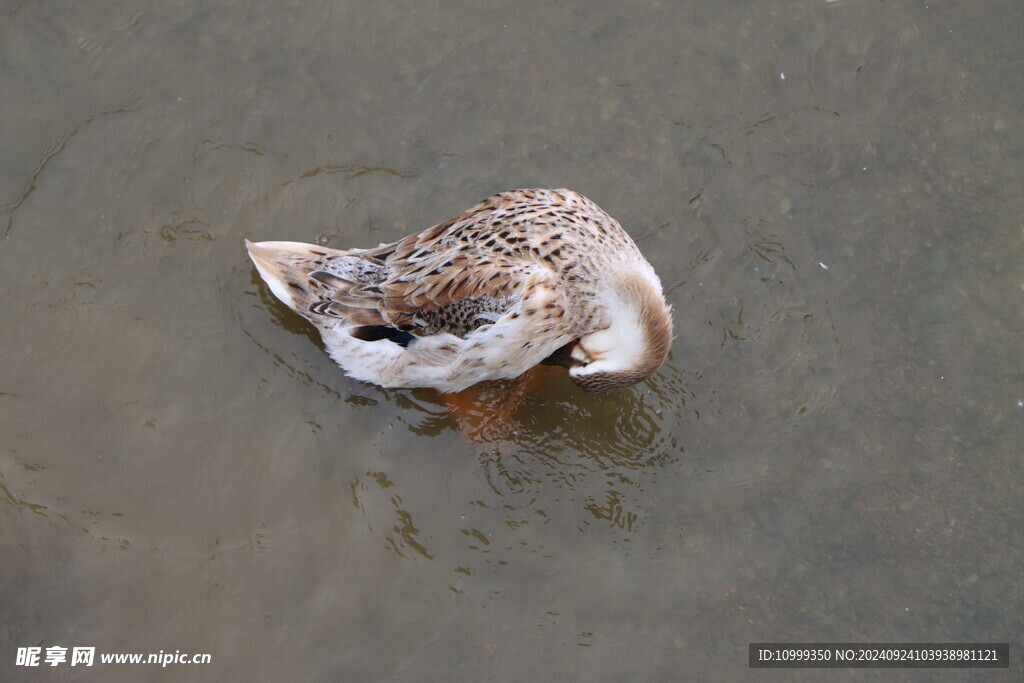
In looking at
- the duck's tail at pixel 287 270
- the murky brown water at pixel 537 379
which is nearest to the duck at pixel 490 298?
the duck's tail at pixel 287 270

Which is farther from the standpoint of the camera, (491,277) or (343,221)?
(343,221)

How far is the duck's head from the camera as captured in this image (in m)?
4.34

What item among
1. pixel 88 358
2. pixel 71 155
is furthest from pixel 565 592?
pixel 71 155

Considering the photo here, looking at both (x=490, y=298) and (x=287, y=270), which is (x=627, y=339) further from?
(x=287, y=270)

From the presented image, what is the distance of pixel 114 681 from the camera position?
4.39m

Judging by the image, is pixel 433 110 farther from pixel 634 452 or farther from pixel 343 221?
pixel 634 452

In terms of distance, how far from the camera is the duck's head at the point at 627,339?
434 centimetres

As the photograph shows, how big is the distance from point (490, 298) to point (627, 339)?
A: 71 centimetres

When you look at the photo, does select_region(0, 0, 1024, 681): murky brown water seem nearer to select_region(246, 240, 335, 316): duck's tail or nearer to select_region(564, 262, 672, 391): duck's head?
select_region(246, 240, 335, 316): duck's tail

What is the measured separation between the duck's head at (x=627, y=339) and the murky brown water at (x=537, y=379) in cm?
50

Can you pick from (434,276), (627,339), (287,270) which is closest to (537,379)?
(627,339)

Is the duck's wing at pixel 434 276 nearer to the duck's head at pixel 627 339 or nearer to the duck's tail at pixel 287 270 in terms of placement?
the duck's tail at pixel 287 270

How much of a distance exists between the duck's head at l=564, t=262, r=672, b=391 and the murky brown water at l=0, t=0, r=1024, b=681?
50 cm

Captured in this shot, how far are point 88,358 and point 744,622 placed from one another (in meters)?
3.74
